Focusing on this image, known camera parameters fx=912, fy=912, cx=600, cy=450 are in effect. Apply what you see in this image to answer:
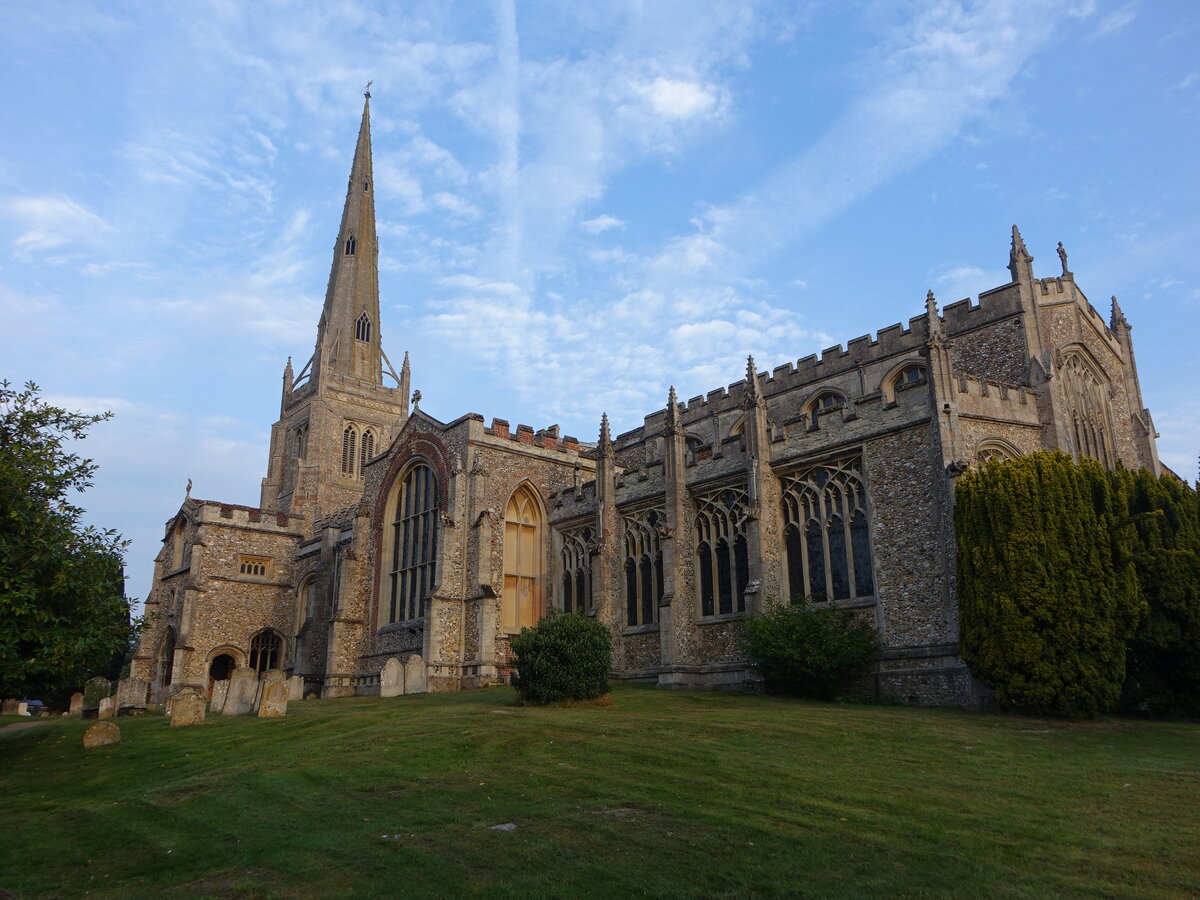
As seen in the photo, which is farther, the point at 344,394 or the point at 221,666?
the point at 344,394

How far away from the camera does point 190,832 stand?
1015 centimetres

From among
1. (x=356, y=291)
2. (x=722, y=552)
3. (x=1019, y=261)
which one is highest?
(x=356, y=291)

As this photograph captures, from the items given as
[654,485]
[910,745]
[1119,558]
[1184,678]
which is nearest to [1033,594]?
[1119,558]

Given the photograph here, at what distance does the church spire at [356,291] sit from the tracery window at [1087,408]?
5447 cm

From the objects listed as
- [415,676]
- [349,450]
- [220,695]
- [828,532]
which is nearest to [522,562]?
[415,676]

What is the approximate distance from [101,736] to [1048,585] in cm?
1882

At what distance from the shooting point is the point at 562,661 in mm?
19125

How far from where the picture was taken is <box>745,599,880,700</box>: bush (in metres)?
20.4

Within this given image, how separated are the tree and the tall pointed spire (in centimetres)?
2413

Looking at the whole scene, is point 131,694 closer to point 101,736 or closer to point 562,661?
point 101,736

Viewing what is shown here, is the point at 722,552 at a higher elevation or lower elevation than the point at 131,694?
higher

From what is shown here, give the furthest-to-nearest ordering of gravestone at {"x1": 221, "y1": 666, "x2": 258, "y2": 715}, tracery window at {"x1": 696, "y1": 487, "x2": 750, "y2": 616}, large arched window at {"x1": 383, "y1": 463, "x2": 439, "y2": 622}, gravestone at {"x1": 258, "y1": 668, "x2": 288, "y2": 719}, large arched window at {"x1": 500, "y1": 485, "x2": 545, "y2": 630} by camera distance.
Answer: large arched window at {"x1": 383, "y1": 463, "x2": 439, "y2": 622}
large arched window at {"x1": 500, "y1": 485, "x2": 545, "y2": 630}
tracery window at {"x1": 696, "y1": 487, "x2": 750, "y2": 616}
gravestone at {"x1": 221, "y1": 666, "x2": 258, "y2": 715}
gravestone at {"x1": 258, "y1": 668, "x2": 288, "y2": 719}

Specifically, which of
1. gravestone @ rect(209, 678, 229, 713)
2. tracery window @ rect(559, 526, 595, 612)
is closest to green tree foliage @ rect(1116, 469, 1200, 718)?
tracery window @ rect(559, 526, 595, 612)

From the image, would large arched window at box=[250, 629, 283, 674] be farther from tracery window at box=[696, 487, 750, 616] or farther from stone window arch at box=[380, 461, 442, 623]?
tracery window at box=[696, 487, 750, 616]
